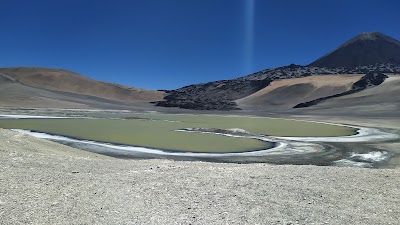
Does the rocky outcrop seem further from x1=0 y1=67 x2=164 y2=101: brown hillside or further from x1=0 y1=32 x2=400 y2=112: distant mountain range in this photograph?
x1=0 y1=67 x2=164 y2=101: brown hillside

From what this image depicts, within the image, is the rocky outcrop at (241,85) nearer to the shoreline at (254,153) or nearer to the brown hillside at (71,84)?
the brown hillside at (71,84)

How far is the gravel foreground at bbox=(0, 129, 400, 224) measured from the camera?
25.7 ft

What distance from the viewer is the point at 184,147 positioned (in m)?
25.3

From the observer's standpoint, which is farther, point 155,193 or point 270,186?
point 270,186

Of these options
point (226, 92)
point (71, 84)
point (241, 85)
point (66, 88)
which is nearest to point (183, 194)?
point (66, 88)

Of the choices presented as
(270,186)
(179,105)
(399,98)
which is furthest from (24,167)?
(179,105)

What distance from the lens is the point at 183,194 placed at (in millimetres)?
9586

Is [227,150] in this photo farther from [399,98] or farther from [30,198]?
[399,98]

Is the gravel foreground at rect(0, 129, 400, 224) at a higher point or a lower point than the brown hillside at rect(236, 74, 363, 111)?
lower

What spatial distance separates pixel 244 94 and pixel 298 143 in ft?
432

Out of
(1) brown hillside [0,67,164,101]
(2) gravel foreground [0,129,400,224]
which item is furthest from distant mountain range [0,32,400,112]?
(2) gravel foreground [0,129,400,224]

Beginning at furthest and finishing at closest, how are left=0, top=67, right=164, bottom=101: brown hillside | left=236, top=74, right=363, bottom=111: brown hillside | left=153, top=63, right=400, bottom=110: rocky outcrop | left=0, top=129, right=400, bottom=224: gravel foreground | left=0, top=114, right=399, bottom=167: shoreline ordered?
left=153, top=63, right=400, bottom=110: rocky outcrop, left=0, top=67, right=164, bottom=101: brown hillside, left=236, top=74, right=363, bottom=111: brown hillside, left=0, top=114, right=399, bottom=167: shoreline, left=0, top=129, right=400, bottom=224: gravel foreground

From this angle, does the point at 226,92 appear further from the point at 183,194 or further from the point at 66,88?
the point at 183,194

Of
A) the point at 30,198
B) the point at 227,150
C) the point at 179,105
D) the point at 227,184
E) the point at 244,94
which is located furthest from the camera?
the point at 244,94
